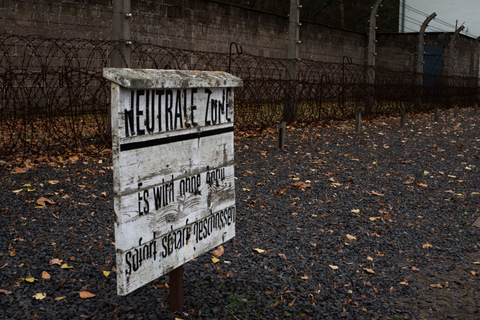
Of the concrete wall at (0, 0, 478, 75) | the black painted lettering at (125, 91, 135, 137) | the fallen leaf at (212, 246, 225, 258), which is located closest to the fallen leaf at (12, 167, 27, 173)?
the fallen leaf at (212, 246, 225, 258)

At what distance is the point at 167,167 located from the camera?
8.86ft

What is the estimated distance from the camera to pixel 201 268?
402cm

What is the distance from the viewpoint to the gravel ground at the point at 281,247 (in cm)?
343

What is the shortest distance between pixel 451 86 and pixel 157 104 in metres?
23.9

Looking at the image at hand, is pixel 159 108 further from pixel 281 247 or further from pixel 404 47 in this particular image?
pixel 404 47

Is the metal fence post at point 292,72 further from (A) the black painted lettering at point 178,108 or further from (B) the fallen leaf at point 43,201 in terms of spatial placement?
(A) the black painted lettering at point 178,108

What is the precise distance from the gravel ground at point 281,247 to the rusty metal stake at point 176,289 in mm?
65

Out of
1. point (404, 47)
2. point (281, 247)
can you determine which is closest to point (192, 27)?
point (281, 247)

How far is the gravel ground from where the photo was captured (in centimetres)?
343

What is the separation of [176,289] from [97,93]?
1044cm

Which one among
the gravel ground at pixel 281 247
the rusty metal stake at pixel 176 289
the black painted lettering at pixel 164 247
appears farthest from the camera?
the gravel ground at pixel 281 247

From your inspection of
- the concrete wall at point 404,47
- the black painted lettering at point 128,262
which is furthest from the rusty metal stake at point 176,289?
the concrete wall at point 404,47

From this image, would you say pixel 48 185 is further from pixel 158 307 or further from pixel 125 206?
pixel 125 206

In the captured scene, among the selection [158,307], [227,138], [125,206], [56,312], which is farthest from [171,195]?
[56,312]
